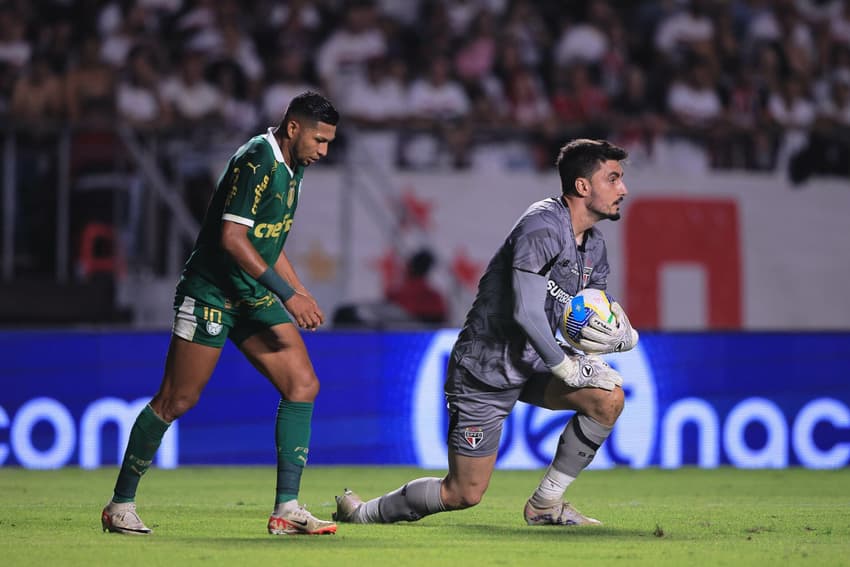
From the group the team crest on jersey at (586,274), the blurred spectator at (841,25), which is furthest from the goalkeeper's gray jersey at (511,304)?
the blurred spectator at (841,25)

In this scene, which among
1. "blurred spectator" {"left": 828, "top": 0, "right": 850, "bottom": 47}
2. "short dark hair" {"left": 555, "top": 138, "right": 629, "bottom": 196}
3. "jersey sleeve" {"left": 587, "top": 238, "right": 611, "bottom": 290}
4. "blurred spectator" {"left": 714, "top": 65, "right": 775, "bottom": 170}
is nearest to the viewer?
"short dark hair" {"left": 555, "top": 138, "right": 629, "bottom": 196}

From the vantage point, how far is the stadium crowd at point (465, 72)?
44.8 ft

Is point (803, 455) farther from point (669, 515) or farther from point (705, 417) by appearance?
point (669, 515)

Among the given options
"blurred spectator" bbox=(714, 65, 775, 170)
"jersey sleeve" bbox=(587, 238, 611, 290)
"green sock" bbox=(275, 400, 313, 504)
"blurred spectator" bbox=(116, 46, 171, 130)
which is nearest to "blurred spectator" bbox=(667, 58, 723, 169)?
"blurred spectator" bbox=(714, 65, 775, 170)

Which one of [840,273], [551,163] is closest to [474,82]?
[551,163]

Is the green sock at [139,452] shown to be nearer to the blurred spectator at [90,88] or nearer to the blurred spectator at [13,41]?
the blurred spectator at [90,88]

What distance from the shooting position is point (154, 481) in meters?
10.2

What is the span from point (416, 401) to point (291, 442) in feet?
16.9

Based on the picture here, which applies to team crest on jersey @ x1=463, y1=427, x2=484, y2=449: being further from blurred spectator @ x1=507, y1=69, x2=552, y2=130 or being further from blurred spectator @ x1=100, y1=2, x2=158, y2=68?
blurred spectator @ x1=100, y1=2, x2=158, y2=68

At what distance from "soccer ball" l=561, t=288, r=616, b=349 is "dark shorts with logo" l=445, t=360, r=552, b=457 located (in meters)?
0.27

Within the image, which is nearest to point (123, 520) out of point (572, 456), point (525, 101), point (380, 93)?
point (572, 456)

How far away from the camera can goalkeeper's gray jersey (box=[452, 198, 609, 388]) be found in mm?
6746

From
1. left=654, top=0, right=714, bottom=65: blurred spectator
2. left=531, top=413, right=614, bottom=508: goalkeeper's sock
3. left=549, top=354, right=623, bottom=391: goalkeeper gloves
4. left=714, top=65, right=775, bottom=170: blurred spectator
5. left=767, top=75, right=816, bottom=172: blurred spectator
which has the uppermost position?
left=654, top=0, right=714, bottom=65: blurred spectator

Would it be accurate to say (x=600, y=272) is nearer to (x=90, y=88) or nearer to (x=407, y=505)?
(x=407, y=505)
